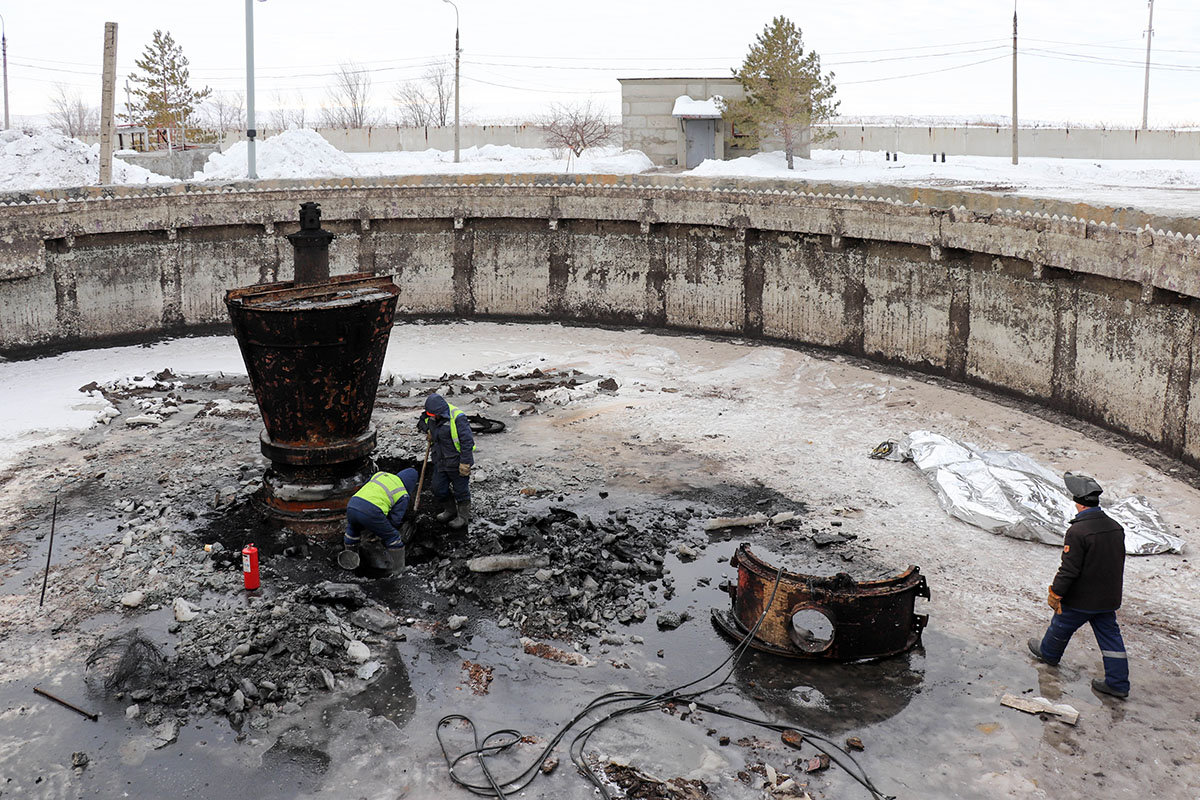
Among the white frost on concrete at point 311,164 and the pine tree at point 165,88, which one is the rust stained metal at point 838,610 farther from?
the pine tree at point 165,88

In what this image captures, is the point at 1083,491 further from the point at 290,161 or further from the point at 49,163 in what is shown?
the point at 49,163

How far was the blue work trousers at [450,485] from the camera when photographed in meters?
10.2

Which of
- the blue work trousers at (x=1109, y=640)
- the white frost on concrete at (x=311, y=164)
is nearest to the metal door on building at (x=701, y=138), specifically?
the white frost on concrete at (x=311, y=164)

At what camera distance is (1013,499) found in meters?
10.5

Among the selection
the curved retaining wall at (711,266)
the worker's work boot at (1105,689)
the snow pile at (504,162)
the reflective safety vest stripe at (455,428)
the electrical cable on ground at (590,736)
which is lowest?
the electrical cable on ground at (590,736)

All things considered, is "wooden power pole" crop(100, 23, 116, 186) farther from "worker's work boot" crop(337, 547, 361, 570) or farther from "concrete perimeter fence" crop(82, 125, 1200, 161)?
"worker's work boot" crop(337, 547, 361, 570)

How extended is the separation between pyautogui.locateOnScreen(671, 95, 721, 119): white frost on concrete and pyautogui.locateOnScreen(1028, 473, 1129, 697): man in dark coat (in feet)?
83.5

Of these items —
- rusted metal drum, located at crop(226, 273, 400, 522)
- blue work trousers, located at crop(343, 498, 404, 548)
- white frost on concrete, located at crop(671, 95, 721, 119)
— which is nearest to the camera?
blue work trousers, located at crop(343, 498, 404, 548)

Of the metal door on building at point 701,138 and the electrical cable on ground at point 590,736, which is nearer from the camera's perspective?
the electrical cable on ground at point 590,736

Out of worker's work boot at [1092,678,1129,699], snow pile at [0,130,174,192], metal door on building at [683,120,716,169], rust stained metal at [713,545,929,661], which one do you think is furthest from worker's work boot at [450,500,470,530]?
metal door on building at [683,120,716,169]

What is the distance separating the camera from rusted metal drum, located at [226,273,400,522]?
32.3ft

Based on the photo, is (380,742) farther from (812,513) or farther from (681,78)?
(681,78)

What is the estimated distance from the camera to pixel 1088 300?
13438 millimetres

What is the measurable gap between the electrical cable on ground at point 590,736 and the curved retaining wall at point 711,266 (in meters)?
7.24
